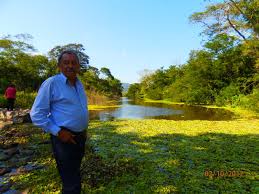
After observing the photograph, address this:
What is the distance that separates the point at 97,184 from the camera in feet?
13.9

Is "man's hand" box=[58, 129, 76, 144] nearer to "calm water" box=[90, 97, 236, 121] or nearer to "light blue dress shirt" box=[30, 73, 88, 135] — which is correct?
"light blue dress shirt" box=[30, 73, 88, 135]

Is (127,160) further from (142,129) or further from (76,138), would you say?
(142,129)

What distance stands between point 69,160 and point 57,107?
22.2 inches

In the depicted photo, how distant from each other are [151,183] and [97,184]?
2.70 feet

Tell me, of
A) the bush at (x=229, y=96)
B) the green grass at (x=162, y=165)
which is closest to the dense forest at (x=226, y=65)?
the bush at (x=229, y=96)

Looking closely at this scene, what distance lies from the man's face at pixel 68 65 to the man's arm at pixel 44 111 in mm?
205

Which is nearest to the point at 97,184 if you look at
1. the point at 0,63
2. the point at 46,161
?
the point at 46,161

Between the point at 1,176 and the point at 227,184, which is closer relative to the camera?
the point at 227,184

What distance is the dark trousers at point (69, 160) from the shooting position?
2.85 meters

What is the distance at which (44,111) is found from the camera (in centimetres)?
276

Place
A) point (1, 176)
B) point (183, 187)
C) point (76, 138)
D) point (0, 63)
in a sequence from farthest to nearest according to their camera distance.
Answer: point (0, 63) < point (1, 176) < point (183, 187) < point (76, 138)

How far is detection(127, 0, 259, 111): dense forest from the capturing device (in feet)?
59.9
